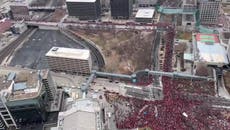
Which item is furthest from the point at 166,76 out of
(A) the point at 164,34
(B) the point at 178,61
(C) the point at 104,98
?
(A) the point at 164,34

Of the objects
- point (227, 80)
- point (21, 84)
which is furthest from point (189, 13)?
point (21, 84)

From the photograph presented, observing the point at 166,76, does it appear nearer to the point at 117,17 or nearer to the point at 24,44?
the point at 117,17

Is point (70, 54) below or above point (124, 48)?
above

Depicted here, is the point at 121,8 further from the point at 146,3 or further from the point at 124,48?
the point at 124,48

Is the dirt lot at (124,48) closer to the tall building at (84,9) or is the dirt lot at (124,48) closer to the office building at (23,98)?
the tall building at (84,9)

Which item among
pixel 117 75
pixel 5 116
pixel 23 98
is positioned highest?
pixel 23 98

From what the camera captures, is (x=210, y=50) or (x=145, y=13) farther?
(x=145, y=13)

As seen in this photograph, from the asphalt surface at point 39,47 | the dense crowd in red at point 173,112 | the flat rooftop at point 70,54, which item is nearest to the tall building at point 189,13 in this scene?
the dense crowd in red at point 173,112

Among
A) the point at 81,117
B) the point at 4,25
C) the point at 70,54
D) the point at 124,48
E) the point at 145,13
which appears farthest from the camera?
the point at 4,25
